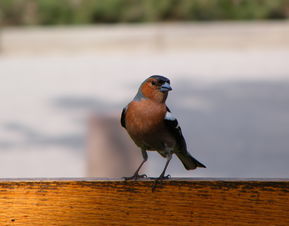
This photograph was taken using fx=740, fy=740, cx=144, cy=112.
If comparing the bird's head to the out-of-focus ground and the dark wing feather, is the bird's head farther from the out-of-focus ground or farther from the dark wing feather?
the out-of-focus ground

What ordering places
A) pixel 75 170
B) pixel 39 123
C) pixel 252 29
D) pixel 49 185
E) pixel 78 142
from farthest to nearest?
pixel 252 29
pixel 39 123
pixel 78 142
pixel 75 170
pixel 49 185

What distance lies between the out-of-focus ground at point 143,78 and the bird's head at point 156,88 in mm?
3646

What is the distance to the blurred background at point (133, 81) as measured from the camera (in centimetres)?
895

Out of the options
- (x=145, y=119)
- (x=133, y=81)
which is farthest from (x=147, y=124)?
(x=133, y=81)

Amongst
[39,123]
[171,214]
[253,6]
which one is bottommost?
[39,123]

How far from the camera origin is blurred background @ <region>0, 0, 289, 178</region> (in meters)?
8.95

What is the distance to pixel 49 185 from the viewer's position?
2312 mm

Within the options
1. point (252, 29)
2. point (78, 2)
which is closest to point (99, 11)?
point (78, 2)

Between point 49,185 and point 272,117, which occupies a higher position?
point 49,185

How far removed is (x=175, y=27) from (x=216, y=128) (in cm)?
467

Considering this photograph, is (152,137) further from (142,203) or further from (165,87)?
(142,203)

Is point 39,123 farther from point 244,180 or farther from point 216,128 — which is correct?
point 244,180

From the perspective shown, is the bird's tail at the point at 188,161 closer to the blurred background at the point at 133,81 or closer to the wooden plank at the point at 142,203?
the wooden plank at the point at 142,203

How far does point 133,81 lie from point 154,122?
9.75m
